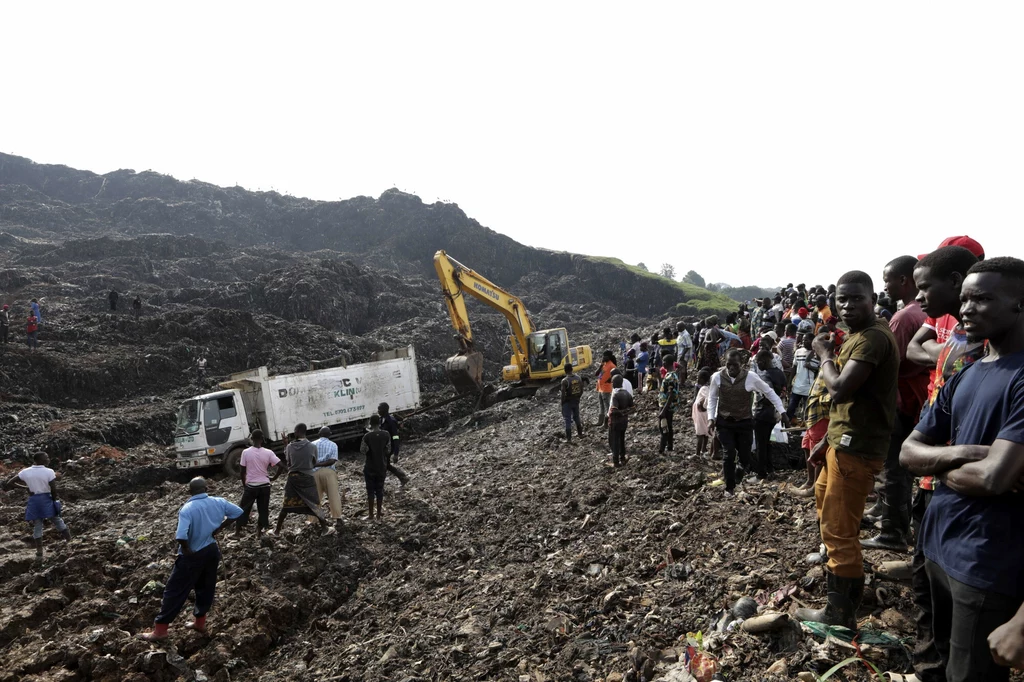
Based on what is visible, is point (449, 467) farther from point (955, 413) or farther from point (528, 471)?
point (955, 413)

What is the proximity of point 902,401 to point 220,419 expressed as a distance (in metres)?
13.9

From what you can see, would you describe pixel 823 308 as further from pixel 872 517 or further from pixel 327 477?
pixel 327 477

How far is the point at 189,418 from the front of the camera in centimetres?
1377

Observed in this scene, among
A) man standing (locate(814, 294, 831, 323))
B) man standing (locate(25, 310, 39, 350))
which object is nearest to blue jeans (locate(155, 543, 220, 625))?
man standing (locate(814, 294, 831, 323))

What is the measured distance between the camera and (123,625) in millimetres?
6238

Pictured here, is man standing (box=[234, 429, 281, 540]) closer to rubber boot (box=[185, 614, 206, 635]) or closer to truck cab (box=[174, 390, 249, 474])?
rubber boot (box=[185, 614, 206, 635])

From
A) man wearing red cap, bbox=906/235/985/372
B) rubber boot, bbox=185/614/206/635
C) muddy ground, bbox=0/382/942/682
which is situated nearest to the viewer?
man wearing red cap, bbox=906/235/985/372

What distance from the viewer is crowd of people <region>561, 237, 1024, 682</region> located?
1.81 metres

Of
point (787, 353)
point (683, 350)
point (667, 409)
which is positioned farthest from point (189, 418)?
point (787, 353)

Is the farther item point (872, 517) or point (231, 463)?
point (231, 463)

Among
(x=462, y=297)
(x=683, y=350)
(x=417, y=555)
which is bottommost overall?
(x=417, y=555)

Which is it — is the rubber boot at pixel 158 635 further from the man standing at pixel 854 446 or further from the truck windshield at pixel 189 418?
the truck windshield at pixel 189 418

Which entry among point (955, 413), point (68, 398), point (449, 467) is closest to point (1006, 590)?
point (955, 413)

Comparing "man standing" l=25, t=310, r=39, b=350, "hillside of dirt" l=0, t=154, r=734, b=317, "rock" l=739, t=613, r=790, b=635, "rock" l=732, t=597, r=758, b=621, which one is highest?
"hillside of dirt" l=0, t=154, r=734, b=317
